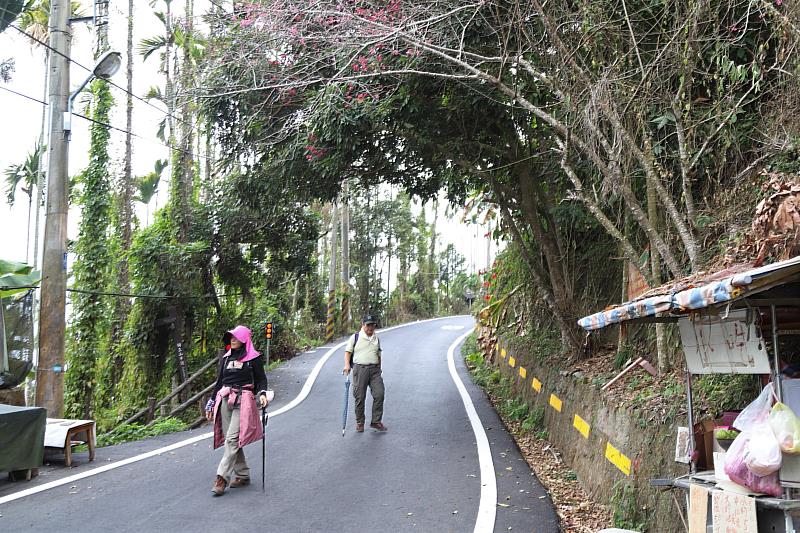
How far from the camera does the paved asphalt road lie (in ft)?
20.2

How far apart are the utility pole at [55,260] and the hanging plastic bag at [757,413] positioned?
9351mm

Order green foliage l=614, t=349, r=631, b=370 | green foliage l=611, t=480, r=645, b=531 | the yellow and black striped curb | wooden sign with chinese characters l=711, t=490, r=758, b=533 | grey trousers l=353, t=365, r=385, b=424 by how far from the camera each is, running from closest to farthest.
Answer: wooden sign with chinese characters l=711, t=490, r=758, b=533 → green foliage l=611, t=480, r=645, b=531 → the yellow and black striped curb → green foliage l=614, t=349, r=631, b=370 → grey trousers l=353, t=365, r=385, b=424

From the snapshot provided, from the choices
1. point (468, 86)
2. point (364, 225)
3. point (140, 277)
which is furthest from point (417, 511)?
point (364, 225)

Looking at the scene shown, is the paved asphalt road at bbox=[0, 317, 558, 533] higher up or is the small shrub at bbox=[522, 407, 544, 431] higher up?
the small shrub at bbox=[522, 407, 544, 431]

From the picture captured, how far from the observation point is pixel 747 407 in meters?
4.53

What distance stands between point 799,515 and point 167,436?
371 inches

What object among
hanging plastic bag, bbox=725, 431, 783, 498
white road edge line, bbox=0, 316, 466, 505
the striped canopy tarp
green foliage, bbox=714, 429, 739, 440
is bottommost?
white road edge line, bbox=0, 316, 466, 505

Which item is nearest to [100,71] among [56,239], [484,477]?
[56,239]

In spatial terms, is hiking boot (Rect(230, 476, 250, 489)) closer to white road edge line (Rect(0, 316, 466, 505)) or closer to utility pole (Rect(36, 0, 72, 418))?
white road edge line (Rect(0, 316, 466, 505))

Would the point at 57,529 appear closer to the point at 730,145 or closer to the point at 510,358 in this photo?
the point at 730,145

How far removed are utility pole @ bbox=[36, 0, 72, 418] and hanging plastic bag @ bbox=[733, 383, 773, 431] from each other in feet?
30.7

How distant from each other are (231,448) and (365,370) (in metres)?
3.95

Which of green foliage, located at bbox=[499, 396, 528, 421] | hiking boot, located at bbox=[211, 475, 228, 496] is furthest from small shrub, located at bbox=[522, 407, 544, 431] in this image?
hiking boot, located at bbox=[211, 475, 228, 496]

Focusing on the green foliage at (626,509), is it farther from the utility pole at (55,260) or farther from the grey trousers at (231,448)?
the utility pole at (55,260)
